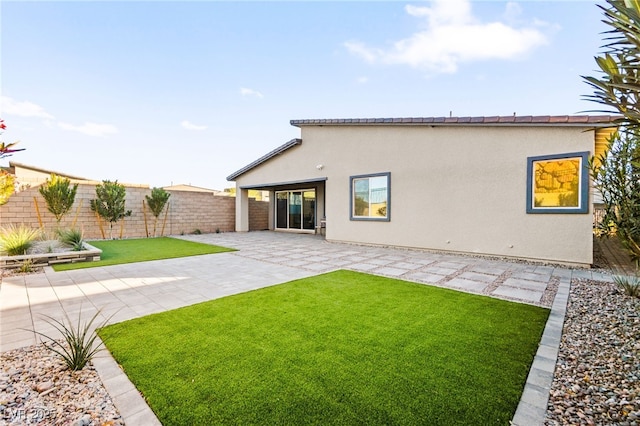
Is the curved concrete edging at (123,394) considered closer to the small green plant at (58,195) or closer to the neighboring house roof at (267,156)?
the neighboring house roof at (267,156)

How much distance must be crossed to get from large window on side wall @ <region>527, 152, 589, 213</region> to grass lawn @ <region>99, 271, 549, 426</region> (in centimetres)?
452

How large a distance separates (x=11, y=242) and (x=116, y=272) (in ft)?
10.3

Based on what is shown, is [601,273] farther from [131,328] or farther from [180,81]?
[180,81]

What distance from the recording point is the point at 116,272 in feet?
22.5

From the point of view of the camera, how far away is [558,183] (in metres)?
7.54

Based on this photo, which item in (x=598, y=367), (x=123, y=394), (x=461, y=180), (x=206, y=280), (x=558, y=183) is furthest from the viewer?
(x=461, y=180)

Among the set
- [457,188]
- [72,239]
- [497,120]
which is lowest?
[72,239]

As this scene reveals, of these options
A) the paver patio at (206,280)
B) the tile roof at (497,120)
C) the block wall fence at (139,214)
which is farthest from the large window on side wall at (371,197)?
the block wall fence at (139,214)

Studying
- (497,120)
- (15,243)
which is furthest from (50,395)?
(497,120)

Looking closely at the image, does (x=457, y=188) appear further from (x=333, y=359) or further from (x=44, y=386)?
(x=44, y=386)

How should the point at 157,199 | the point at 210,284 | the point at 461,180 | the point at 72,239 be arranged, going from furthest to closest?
the point at 157,199 → the point at 461,180 → the point at 72,239 → the point at 210,284

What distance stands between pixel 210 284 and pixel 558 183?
8747 millimetres

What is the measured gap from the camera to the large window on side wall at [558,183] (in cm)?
718

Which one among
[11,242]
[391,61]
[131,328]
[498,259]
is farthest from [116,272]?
[391,61]
